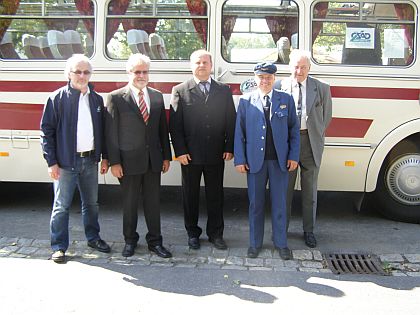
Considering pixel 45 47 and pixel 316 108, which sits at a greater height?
pixel 45 47

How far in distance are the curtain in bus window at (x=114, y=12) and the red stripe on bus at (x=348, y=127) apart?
254cm

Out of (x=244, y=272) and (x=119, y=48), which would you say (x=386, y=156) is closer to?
→ (x=244, y=272)

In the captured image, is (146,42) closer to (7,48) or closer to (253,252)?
(7,48)

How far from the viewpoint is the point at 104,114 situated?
4500 millimetres

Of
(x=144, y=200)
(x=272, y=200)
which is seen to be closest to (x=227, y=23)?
(x=272, y=200)

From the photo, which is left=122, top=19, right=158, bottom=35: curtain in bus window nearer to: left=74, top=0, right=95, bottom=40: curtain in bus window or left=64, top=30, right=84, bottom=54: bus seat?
left=74, top=0, right=95, bottom=40: curtain in bus window

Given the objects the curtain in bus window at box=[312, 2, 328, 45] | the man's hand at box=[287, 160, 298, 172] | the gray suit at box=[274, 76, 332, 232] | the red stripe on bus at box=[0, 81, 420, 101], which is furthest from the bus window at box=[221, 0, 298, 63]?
the man's hand at box=[287, 160, 298, 172]

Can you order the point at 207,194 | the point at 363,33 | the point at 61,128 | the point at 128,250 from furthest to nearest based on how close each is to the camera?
the point at 363,33 < the point at 207,194 < the point at 128,250 < the point at 61,128

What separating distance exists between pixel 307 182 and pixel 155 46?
2.19m

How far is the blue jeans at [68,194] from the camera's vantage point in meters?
4.49

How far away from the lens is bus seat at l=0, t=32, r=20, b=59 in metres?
5.64

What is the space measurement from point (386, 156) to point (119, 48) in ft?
10.3

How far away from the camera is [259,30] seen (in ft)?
17.7

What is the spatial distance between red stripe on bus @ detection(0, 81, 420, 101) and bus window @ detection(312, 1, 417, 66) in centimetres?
29
